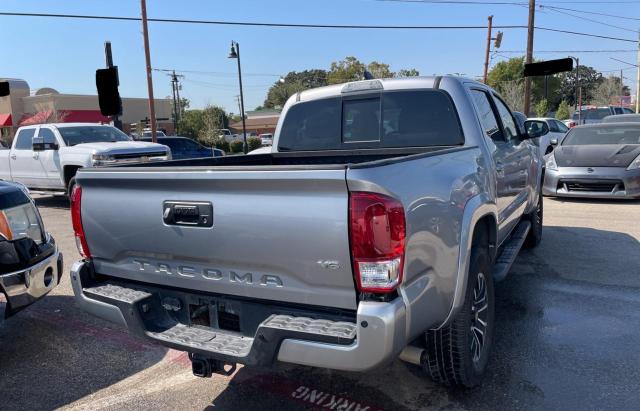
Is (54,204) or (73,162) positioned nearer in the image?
(73,162)

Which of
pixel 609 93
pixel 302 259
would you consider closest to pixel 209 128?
pixel 302 259

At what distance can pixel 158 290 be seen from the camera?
2963 millimetres

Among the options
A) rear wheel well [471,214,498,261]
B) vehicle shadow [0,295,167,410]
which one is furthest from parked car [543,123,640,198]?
vehicle shadow [0,295,167,410]

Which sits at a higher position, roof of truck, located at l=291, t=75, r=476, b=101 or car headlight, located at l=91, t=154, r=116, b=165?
roof of truck, located at l=291, t=75, r=476, b=101

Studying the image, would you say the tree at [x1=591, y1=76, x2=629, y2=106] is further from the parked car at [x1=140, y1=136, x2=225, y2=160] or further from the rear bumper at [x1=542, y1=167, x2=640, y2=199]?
the rear bumper at [x1=542, y1=167, x2=640, y2=199]

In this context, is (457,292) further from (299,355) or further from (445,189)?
(299,355)

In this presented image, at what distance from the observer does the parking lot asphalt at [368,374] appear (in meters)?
3.14

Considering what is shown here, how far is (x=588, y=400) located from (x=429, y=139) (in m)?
2.05

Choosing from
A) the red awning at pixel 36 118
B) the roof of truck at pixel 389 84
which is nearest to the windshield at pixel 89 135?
the roof of truck at pixel 389 84

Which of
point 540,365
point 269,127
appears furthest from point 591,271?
point 269,127

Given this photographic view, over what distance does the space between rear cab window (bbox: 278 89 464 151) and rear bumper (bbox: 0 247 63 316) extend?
7.03 ft

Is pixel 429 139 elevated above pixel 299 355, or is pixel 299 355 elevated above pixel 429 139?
pixel 429 139

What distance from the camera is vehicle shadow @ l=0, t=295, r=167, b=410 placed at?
11.2ft

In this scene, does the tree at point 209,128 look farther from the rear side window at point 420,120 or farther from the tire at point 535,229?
the rear side window at point 420,120
